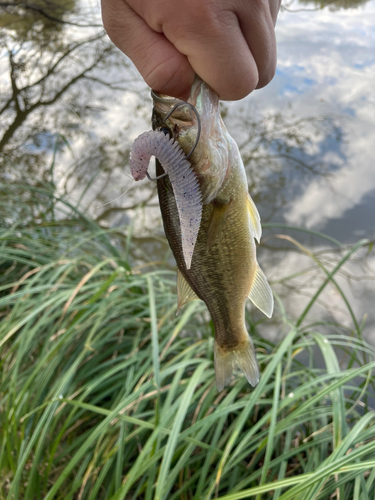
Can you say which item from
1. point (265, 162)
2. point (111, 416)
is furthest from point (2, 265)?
point (265, 162)

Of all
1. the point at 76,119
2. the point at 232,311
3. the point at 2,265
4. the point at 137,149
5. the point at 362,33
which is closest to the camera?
the point at 137,149

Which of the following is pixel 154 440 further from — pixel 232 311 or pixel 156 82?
pixel 156 82

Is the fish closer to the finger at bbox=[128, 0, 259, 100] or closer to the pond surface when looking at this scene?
the finger at bbox=[128, 0, 259, 100]

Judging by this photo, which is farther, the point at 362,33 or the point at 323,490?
the point at 362,33

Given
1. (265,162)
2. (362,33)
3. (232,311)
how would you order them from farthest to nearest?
1. (362,33)
2. (265,162)
3. (232,311)

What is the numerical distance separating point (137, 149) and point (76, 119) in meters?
5.61

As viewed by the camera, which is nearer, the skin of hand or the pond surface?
the skin of hand

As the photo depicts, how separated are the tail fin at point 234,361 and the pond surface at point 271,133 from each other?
1.28 m

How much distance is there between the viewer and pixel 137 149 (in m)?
0.82

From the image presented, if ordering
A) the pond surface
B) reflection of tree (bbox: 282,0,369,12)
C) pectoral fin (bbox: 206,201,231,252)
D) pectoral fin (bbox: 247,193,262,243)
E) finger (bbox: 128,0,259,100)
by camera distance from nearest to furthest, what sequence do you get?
finger (bbox: 128,0,259,100)
pectoral fin (bbox: 206,201,231,252)
pectoral fin (bbox: 247,193,262,243)
the pond surface
reflection of tree (bbox: 282,0,369,12)

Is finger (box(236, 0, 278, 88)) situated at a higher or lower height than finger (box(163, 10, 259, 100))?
higher


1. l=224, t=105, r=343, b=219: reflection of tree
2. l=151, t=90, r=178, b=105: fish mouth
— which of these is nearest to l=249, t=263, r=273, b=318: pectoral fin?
l=151, t=90, r=178, b=105: fish mouth

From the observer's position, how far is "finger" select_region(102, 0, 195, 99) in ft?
2.82

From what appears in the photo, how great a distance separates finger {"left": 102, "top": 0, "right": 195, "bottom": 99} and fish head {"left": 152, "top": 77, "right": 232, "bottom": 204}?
0.05m
